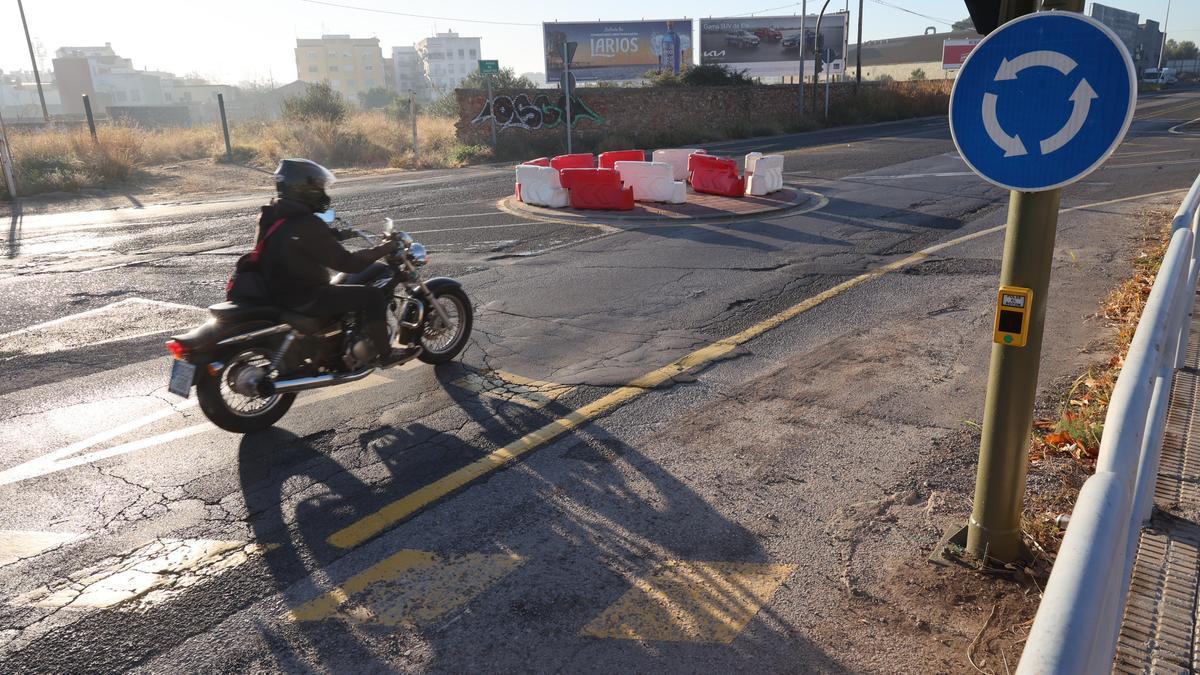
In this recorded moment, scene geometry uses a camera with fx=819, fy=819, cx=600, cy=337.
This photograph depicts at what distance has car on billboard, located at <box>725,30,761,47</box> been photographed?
5992 cm

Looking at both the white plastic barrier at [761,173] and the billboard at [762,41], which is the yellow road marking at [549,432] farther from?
the billboard at [762,41]

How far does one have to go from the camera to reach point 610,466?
188 inches

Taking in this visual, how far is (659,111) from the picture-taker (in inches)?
1416

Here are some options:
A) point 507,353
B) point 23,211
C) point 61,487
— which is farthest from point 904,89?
point 61,487

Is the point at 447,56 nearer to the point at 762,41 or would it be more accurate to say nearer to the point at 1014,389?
the point at 762,41

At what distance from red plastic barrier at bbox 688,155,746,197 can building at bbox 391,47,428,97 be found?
434ft

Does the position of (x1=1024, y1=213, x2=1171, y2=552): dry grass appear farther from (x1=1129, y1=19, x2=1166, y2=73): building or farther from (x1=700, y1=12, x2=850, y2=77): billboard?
(x1=1129, y1=19, x2=1166, y2=73): building

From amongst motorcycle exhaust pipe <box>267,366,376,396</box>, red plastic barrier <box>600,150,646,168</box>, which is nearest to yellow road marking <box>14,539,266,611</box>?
motorcycle exhaust pipe <box>267,366,376,396</box>

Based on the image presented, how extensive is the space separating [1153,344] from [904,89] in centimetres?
4824

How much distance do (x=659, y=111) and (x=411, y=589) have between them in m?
34.4

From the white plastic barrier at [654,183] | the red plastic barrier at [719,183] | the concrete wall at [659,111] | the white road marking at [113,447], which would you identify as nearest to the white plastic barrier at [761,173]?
the red plastic barrier at [719,183]

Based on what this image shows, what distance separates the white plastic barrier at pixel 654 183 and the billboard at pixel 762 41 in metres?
49.0

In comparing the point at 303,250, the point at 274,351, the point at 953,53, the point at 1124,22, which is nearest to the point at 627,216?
the point at 303,250

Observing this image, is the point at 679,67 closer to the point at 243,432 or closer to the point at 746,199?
the point at 746,199
